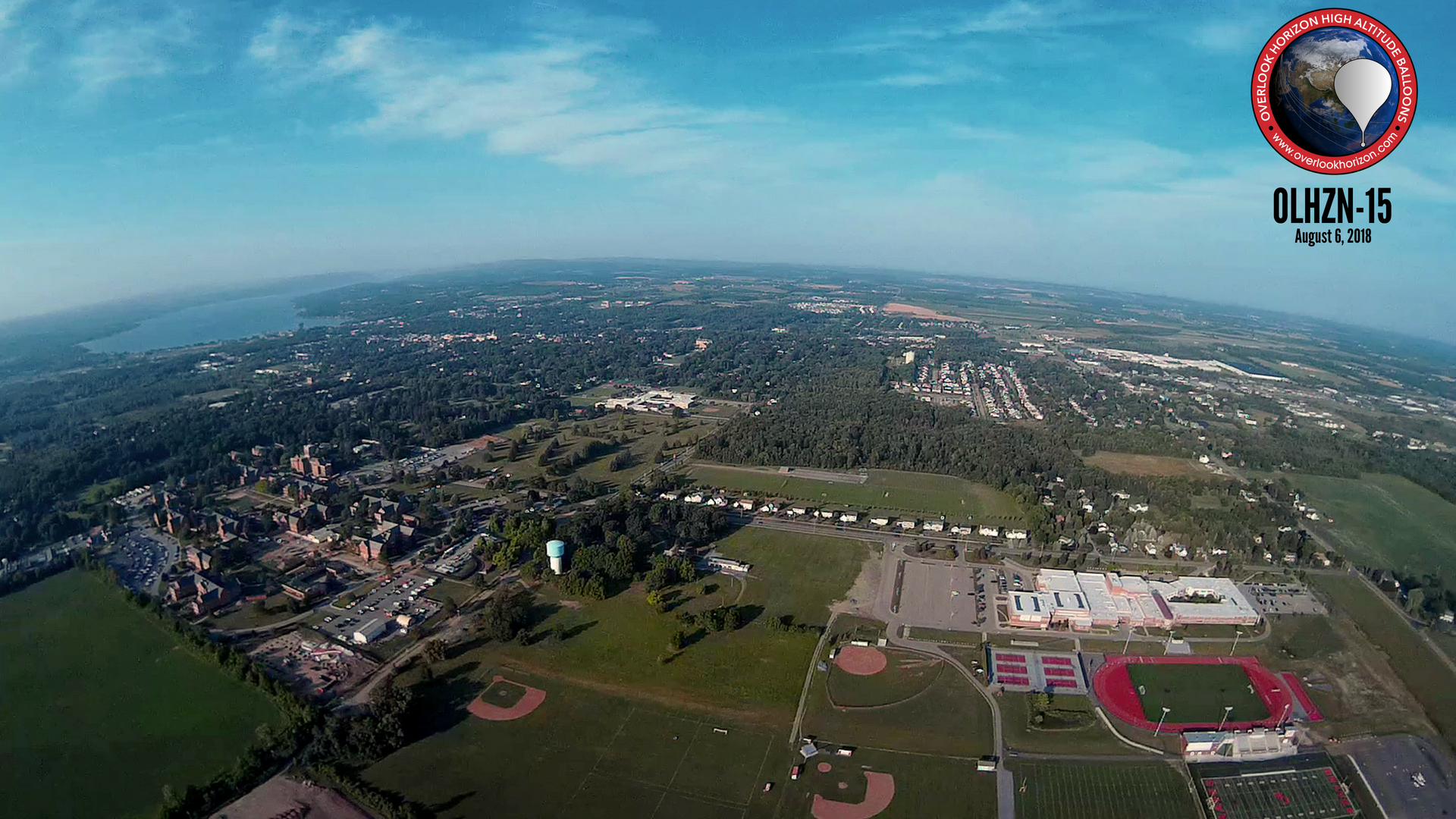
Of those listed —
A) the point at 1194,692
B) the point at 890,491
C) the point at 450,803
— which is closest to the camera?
the point at 450,803

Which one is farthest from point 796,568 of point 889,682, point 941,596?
point 889,682

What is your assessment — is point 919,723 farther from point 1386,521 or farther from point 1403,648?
point 1386,521

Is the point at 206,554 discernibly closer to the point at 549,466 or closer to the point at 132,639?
the point at 132,639

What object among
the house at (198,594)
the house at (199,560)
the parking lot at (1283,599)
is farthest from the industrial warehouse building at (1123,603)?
the house at (199,560)

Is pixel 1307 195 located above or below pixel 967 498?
above

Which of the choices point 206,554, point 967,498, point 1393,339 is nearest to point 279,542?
point 206,554

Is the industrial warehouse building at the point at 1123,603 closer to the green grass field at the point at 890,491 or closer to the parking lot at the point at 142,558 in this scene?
the green grass field at the point at 890,491
